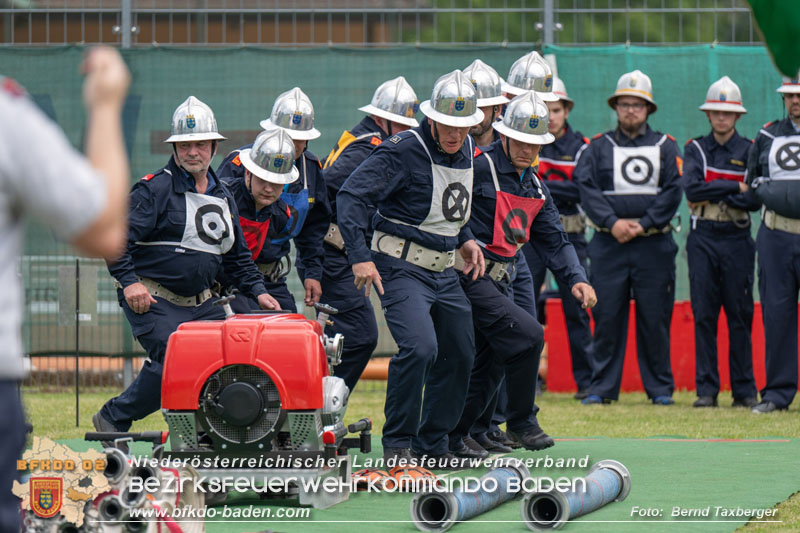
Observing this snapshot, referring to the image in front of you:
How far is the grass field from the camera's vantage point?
9906mm

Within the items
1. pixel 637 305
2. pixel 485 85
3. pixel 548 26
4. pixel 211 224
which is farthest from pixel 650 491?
pixel 548 26

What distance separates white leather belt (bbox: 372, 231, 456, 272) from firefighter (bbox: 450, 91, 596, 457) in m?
0.52

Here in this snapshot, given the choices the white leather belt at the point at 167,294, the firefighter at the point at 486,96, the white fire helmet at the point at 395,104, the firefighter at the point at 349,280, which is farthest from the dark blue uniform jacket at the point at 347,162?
the white leather belt at the point at 167,294

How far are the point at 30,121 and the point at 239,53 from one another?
9.93m

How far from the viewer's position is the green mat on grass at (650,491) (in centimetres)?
608

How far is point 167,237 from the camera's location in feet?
25.1

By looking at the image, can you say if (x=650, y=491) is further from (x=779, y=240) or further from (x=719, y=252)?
(x=719, y=252)

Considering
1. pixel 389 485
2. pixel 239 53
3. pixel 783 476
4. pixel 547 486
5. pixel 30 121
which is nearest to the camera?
pixel 30 121

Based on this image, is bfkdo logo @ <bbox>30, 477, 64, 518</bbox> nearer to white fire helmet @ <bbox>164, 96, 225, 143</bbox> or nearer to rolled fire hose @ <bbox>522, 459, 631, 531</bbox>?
rolled fire hose @ <bbox>522, 459, 631, 531</bbox>

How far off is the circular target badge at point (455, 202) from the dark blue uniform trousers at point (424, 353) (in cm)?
34

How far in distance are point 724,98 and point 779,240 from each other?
1481 mm

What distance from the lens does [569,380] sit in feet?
42.5

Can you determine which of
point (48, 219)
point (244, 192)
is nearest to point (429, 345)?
point (244, 192)

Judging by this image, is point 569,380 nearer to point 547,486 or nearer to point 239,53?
point 239,53
